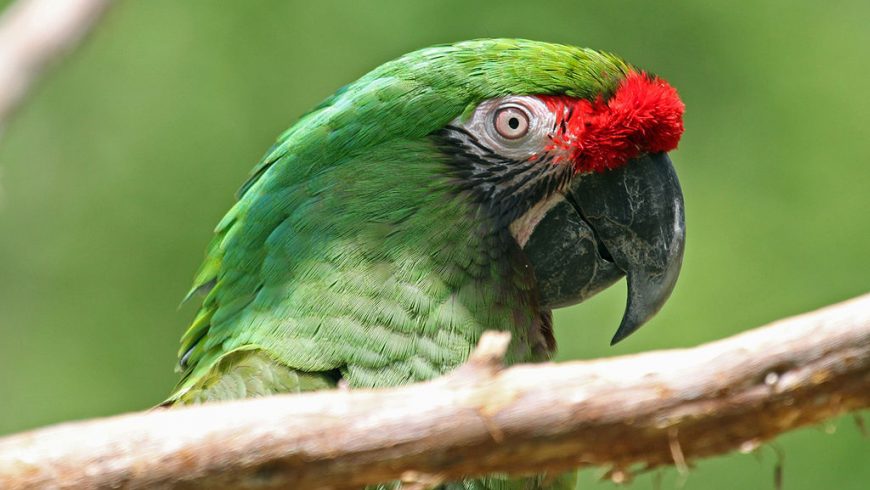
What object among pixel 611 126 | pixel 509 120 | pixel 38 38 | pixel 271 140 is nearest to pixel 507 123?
pixel 509 120

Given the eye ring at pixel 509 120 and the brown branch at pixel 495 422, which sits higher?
the eye ring at pixel 509 120

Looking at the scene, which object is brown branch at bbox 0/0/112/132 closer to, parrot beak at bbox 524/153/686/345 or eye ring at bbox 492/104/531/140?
eye ring at bbox 492/104/531/140

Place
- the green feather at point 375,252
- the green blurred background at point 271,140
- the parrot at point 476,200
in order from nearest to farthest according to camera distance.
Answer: the green feather at point 375,252 < the parrot at point 476,200 < the green blurred background at point 271,140

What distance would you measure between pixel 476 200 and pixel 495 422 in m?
1.12

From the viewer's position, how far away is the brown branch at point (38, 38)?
9.75 feet

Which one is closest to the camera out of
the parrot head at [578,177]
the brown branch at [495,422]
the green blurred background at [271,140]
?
the brown branch at [495,422]

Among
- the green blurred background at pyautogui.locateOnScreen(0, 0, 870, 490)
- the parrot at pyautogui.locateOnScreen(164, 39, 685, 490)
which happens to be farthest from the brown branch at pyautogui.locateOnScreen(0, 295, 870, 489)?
the green blurred background at pyautogui.locateOnScreen(0, 0, 870, 490)

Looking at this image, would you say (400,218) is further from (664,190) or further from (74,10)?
(74,10)

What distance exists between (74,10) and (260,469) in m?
2.06

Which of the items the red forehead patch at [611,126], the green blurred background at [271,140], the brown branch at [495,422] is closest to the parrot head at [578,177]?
the red forehead patch at [611,126]

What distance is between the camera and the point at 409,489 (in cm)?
154

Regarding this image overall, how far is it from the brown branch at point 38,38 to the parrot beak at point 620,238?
5.05ft

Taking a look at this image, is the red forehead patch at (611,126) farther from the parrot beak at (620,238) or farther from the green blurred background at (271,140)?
the green blurred background at (271,140)

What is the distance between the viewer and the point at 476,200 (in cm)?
246
